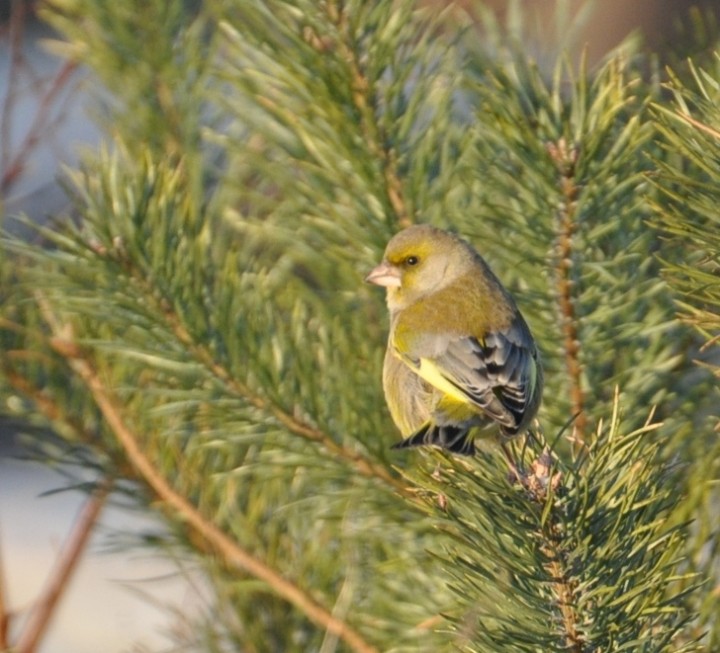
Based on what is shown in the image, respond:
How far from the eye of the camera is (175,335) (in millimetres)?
971

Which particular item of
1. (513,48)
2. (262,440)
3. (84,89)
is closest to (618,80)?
(513,48)

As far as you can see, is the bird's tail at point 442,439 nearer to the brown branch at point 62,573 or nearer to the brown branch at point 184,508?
the brown branch at point 184,508

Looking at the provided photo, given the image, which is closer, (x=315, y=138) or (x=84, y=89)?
(x=315, y=138)

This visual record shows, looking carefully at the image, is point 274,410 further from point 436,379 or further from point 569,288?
point 436,379

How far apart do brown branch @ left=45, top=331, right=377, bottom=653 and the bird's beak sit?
24cm

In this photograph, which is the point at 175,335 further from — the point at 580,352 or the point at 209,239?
the point at 580,352

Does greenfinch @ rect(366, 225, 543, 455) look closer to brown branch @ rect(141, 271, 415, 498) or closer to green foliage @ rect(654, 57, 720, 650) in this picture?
brown branch @ rect(141, 271, 415, 498)

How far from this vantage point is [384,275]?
1135mm

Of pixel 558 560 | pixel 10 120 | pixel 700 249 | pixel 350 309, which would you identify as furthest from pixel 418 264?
pixel 558 560

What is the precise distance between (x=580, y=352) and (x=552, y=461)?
0.62 feet

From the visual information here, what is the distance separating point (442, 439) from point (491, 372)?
22cm

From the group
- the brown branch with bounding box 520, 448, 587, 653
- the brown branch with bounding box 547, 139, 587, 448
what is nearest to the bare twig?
the brown branch with bounding box 547, 139, 587, 448

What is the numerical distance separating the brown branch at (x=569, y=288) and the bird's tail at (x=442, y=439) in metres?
0.09

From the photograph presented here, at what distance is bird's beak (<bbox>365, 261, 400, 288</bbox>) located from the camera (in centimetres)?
108
